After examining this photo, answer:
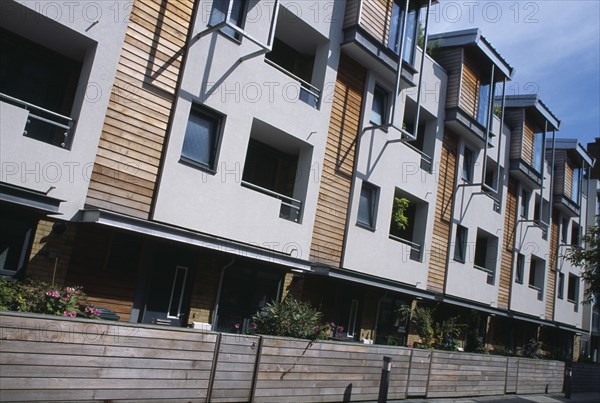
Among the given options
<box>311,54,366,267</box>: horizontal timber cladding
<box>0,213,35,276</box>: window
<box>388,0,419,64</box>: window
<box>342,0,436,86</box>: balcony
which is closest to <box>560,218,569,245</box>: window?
<box>342,0,436,86</box>: balcony

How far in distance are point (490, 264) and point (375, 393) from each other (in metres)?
13.4

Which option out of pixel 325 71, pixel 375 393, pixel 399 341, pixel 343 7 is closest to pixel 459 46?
pixel 343 7

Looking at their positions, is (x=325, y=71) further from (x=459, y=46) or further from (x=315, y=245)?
(x=459, y=46)

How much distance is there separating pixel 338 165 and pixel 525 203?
14.9m

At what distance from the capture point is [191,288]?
36.9 ft

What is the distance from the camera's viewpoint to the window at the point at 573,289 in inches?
1242

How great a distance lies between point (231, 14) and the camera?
38.9 feet

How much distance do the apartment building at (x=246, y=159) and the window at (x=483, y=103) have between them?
147 mm

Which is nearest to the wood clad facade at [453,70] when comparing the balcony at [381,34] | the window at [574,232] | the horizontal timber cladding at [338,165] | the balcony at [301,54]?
the balcony at [381,34]

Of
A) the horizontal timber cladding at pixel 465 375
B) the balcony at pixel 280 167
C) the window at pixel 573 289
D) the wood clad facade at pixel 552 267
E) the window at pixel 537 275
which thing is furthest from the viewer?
the window at pixel 573 289

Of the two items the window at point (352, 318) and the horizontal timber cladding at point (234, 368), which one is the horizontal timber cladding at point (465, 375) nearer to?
the window at point (352, 318)

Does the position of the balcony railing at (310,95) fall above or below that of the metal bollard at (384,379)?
above

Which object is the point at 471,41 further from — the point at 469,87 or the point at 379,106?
the point at 379,106

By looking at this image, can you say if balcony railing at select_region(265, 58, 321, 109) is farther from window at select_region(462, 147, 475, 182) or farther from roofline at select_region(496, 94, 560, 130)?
roofline at select_region(496, 94, 560, 130)
